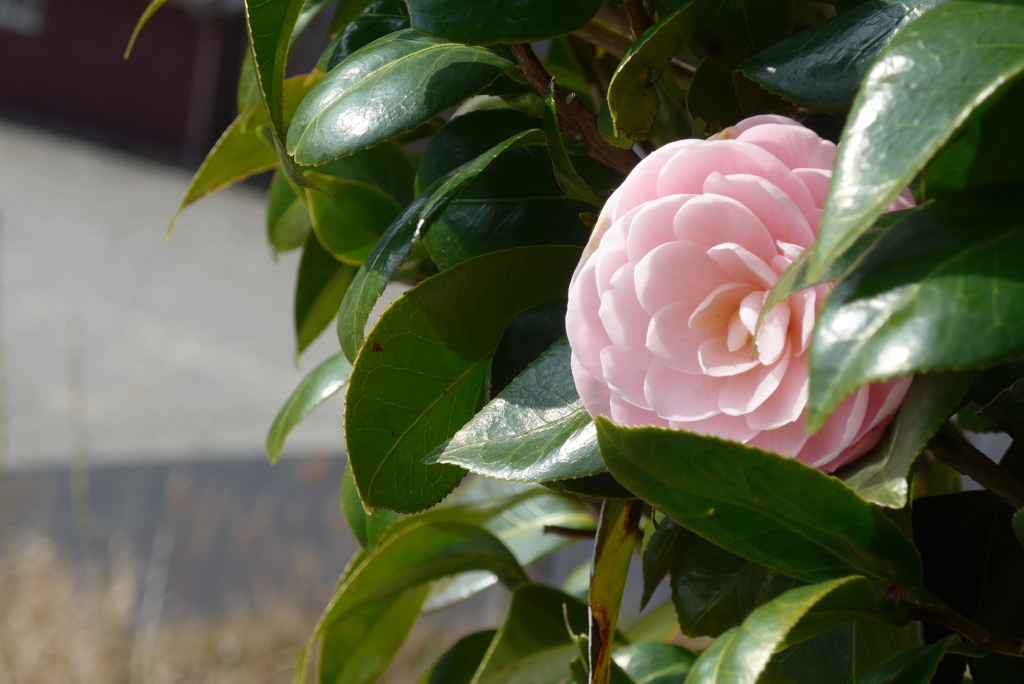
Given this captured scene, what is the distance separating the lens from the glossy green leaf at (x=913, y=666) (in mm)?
204

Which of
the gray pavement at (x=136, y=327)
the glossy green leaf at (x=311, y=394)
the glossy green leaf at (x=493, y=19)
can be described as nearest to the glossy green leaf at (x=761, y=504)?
the glossy green leaf at (x=493, y=19)

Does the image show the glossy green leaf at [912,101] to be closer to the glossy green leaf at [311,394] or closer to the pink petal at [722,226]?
the pink petal at [722,226]

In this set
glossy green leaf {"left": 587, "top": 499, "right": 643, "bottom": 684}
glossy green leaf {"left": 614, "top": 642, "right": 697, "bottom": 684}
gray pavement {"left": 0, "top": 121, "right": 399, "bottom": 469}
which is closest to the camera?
glossy green leaf {"left": 587, "top": 499, "right": 643, "bottom": 684}

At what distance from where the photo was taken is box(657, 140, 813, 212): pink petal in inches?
7.6

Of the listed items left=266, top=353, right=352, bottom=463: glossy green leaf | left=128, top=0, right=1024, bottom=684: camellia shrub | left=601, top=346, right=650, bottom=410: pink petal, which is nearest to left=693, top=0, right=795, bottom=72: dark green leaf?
left=128, top=0, right=1024, bottom=684: camellia shrub

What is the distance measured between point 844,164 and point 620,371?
70 millimetres

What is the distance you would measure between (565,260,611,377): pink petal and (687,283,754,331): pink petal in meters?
0.02

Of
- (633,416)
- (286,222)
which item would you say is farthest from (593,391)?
(286,222)

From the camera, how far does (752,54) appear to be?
0.84 feet

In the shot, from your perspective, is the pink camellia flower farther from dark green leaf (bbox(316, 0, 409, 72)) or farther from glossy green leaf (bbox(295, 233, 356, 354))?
glossy green leaf (bbox(295, 233, 356, 354))

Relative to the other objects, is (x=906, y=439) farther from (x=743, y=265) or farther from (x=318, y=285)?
(x=318, y=285)

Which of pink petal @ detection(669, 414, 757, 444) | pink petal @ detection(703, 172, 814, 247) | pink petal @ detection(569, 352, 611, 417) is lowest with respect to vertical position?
pink petal @ detection(569, 352, 611, 417)

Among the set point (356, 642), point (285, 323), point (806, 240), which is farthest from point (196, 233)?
point (806, 240)

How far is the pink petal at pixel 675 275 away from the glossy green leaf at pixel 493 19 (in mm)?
72
